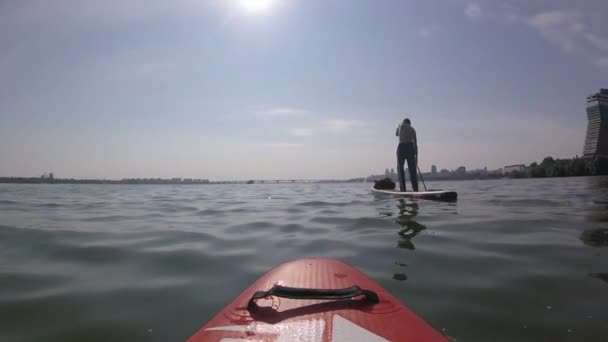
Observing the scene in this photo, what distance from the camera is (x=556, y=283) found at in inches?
124

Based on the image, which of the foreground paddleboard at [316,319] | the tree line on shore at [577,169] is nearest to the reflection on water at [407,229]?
the foreground paddleboard at [316,319]

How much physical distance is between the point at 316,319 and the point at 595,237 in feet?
19.1

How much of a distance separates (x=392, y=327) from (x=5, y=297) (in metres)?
4.00

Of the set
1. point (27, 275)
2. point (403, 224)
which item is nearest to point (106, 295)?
point (27, 275)

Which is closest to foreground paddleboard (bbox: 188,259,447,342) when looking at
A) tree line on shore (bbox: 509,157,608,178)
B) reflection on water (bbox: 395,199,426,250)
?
reflection on water (bbox: 395,199,426,250)

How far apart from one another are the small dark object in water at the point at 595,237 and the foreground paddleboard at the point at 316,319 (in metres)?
4.54

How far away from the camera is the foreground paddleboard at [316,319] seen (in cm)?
177

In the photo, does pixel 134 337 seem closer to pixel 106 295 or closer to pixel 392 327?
pixel 106 295

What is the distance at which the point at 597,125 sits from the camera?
401 ft

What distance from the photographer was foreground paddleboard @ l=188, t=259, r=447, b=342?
1.77 meters

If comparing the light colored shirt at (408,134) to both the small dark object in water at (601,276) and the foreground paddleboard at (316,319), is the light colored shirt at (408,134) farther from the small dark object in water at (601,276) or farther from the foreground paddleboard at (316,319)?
the foreground paddleboard at (316,319)

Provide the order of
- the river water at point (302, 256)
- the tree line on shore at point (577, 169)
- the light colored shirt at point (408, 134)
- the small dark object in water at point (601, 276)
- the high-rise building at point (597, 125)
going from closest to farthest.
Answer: the river water at point (302, 256) < the small dark object in water at point (601, 276) < the light colored shirt at point (408, 134) < the tree line on shore at point (577, 169) < the high-rise building at point (597, 125)

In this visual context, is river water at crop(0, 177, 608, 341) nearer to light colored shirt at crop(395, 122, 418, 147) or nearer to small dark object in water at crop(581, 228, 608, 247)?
small dark object in water at crop(581, 228, 608, 247)

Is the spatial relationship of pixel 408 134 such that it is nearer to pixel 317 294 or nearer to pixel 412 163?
pixel 412 163
